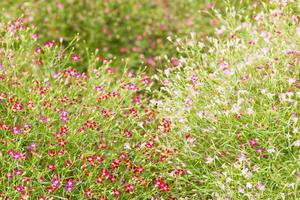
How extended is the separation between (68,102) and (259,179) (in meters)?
1.52

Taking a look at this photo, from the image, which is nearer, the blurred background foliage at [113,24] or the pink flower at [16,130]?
the pink flower at [16,130]

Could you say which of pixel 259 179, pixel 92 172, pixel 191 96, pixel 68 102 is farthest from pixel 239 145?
pixel 68 102

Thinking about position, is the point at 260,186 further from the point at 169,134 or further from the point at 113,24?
the point at 113,24

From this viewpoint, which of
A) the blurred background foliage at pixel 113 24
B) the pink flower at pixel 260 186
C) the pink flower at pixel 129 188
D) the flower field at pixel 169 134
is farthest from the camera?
the blurred background foliage at pixel 113 24

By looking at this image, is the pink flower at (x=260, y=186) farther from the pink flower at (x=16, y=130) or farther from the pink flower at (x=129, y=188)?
the pink flower at (x=16, y=130)

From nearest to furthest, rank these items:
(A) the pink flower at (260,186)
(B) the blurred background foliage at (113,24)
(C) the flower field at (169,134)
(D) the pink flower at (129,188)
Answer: (A) the pink flower at (260,186), (C) the flower field at (169,134), (D) the pink flower at (129,188), (B) the blurred background foliage at (113,24)

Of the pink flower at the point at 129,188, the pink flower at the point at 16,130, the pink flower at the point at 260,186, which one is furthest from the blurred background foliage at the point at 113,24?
the pink flower at the point at 260,186

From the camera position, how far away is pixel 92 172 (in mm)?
4148

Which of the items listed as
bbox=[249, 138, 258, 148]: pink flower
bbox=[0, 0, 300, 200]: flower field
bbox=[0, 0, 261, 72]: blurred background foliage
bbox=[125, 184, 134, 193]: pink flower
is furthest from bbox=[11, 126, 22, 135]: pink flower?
bbox=[0, 0, 261, 72]: blurred background foliage

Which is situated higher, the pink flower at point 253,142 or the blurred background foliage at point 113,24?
the pink flower at point 253,142

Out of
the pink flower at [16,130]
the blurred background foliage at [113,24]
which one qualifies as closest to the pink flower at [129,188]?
the pink flower at [16,130]

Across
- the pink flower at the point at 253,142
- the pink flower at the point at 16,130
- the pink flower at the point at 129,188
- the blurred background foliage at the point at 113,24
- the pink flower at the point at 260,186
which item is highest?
the pink flower at the point at 16,130

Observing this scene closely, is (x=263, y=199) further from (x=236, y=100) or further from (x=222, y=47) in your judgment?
(x=222, y=47)

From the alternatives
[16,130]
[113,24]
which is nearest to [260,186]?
[16,130]
